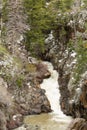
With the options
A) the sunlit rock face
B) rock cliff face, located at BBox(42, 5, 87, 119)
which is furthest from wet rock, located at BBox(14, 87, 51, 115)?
the sunlit rock face

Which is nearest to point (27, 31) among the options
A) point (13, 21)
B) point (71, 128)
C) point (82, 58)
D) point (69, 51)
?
point (13, 21)

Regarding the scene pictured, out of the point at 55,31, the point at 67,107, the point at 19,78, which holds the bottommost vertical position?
the point at 67,107

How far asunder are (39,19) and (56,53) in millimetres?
5905

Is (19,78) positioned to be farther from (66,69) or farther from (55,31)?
(55,31)

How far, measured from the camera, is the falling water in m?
37.4

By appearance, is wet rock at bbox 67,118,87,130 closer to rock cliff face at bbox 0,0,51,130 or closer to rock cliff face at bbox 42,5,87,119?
rock cliff face at bbox 42,5,87,119

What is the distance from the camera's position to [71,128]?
1094 inches

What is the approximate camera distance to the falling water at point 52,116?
123 feet

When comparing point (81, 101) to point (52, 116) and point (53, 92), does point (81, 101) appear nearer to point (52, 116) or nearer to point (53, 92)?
point (52, 116)

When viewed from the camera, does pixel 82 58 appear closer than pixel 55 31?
Yes

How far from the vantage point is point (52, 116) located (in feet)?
131

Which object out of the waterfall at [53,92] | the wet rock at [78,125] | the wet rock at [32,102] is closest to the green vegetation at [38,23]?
the waterfall at [53,92]

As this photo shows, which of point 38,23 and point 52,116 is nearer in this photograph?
point 52,116

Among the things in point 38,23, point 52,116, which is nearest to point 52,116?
point 52,116
